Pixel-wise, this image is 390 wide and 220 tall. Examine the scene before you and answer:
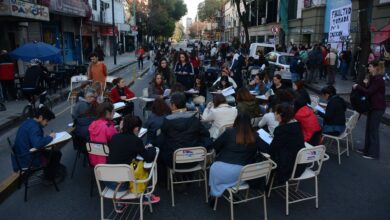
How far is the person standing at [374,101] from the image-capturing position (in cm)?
615

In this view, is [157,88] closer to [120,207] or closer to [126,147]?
[120,207]

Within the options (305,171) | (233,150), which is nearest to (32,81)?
(233,150)

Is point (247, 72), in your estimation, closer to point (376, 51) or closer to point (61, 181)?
point (376, 51)

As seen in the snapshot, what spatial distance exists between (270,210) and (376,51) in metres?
15.4

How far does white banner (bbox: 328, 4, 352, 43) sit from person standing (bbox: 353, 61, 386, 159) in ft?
48.0

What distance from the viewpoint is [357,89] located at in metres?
6.46

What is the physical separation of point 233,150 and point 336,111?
3.20 metres

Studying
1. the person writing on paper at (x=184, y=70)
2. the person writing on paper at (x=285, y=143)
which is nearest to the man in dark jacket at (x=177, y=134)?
the person writing on paper at (x=285, y=143)

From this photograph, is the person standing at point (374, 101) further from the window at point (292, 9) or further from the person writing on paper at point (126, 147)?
the window at point (292, 9)

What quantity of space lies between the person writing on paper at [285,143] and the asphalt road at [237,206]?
68 cm

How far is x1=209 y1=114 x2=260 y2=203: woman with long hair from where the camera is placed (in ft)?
13.6

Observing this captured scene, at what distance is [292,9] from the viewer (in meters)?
30.9

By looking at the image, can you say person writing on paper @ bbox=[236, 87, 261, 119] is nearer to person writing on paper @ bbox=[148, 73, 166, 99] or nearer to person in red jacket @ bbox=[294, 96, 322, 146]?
person in red jacket @ bbox=[294, 96, 322, 146]

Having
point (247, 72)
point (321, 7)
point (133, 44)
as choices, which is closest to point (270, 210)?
point (247, 72)
